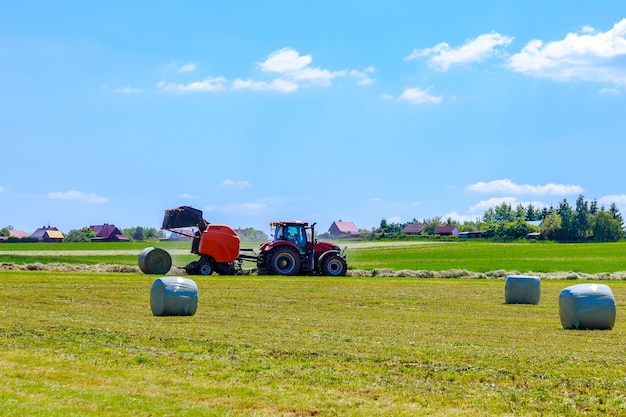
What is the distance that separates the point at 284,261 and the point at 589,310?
2136 cm

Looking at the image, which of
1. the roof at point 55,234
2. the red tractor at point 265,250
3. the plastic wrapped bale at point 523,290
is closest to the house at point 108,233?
the roof at point 55,234

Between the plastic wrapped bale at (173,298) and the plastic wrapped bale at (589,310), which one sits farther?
the plastic wrapped bale at (173,298)

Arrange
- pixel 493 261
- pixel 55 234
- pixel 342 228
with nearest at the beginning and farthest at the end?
pixel 493 261 < pixel 342 228 < pixel 55 234

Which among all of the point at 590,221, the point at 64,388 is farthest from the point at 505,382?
the point at 590,221

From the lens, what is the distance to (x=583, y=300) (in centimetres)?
1855

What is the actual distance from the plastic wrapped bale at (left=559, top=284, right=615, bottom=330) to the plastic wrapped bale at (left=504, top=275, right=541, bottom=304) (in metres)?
6.89

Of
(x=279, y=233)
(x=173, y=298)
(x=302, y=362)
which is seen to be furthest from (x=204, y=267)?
(x=302, y=362)

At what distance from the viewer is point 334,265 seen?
1544 inches

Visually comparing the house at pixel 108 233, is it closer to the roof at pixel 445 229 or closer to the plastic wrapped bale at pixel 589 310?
the roof at pixel 445 229

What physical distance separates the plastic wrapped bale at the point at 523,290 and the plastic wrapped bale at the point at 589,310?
6894 millimetres

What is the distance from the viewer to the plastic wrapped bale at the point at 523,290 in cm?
2569

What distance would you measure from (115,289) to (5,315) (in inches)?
366

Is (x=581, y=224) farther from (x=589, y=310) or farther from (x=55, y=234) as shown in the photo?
(x=589, y=310)

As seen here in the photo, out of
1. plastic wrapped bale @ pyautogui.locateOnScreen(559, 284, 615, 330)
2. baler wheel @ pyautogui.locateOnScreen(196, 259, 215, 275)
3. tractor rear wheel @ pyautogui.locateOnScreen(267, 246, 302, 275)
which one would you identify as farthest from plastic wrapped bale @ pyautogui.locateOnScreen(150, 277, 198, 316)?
tractor rear wheel @ pyautogui.locateOnScreen(267, 246, 302, 275)
